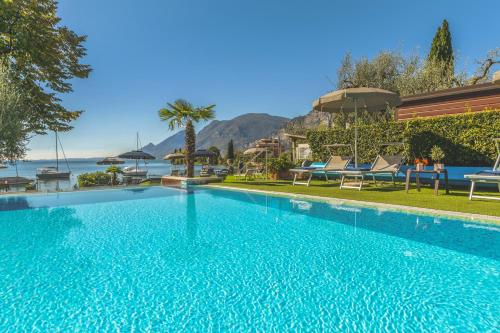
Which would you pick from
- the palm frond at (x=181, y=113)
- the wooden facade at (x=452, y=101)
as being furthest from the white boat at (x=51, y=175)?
the wooden facade at (x=452, y=101)

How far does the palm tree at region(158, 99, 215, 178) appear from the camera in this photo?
14148mm

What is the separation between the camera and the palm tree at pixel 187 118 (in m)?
14.1

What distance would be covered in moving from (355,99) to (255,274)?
25.6 ft

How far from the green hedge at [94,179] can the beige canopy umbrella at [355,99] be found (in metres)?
11.8

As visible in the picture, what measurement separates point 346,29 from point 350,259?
63.5 ft

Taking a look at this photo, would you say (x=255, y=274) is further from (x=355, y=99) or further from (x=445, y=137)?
(x=445, y=137)

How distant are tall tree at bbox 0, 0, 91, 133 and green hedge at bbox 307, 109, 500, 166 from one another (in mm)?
14483

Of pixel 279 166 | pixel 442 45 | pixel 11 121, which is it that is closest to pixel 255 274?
pixel 279 166

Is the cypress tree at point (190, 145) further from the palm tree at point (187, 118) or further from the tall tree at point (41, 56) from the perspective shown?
the tall tree at point (41, 56)

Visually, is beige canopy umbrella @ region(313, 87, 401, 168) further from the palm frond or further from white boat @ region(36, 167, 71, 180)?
white boat @ region(36, 167, 71, 180)

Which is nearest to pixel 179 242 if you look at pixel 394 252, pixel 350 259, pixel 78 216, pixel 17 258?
pixel 17 258

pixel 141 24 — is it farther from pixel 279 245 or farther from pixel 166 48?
pixel 279 245

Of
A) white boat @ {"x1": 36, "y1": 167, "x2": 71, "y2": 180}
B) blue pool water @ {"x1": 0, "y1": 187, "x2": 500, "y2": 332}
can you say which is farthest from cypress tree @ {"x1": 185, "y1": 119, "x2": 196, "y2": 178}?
white boat @ {"x1": 36, "y1": 167, "x2": 71, "y2": 180}

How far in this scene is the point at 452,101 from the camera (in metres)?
13.2
